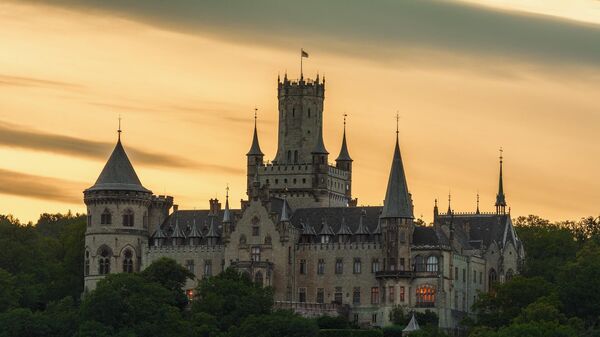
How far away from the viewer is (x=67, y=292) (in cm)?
19700

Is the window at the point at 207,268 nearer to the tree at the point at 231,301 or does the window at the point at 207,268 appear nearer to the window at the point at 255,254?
the window at the point at 255,254

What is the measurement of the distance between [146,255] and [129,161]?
8.13m

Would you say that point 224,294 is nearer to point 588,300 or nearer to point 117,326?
point 117,326

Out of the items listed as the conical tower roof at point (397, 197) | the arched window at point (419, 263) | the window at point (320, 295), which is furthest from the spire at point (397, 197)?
the window at point (320, 295)

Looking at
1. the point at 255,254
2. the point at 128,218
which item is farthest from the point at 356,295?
the point at 128,218

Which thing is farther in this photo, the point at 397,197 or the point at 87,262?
the point at 87,262

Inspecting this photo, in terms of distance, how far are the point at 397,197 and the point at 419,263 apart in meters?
5.42

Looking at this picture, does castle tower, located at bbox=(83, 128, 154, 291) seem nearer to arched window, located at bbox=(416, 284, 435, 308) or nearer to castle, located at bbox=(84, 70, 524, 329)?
castle, located at bbox=(84, 70, 524, 329)

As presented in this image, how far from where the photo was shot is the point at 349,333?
177125 mm

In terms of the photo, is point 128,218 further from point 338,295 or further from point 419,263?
point 419,263

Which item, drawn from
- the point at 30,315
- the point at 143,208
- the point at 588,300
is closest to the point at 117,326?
the point at 30,315

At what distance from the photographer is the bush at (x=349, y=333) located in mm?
176625

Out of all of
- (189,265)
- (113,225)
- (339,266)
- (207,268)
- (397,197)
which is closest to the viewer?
(397,197)

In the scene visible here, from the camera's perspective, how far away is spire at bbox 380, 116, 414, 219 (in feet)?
605
